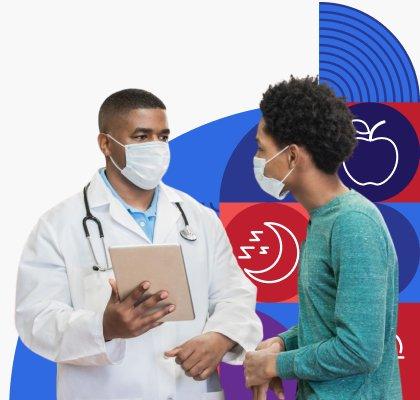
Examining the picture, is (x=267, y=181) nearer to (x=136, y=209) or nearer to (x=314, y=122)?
(x=314, y=122)

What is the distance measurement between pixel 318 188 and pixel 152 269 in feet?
1.63

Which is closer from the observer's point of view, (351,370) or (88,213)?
(351,370)

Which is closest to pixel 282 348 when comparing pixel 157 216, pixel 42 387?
pixel 157 216

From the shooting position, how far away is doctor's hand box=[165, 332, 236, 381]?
2.42 metres

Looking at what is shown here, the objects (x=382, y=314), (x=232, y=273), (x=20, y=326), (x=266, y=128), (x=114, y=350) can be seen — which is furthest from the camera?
(x=232, y=273)

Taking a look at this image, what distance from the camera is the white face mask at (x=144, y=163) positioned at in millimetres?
2633

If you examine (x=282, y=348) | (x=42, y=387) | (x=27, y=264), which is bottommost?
(x=42, y=387)

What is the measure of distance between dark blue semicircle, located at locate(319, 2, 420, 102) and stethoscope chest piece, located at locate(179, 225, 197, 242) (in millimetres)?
1499

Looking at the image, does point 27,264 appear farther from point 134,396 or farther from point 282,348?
point 282,348

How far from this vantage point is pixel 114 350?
233cm

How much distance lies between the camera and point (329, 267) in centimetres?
189

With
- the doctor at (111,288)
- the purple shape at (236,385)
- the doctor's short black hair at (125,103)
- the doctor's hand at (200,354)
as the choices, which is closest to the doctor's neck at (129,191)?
the doctor at (111,288)

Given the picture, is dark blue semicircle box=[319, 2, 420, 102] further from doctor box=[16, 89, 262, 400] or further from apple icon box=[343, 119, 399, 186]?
doctor box=[16, 89, 262, 400]

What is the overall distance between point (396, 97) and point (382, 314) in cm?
224
